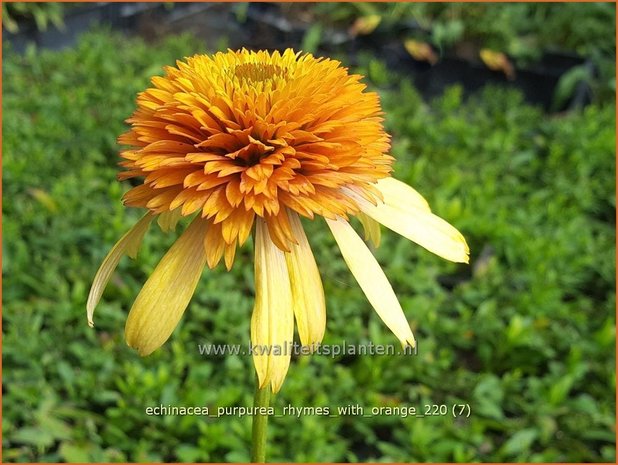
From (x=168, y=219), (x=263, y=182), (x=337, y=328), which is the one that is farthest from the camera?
(x=337, y=328)

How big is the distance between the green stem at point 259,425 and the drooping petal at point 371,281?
108mm

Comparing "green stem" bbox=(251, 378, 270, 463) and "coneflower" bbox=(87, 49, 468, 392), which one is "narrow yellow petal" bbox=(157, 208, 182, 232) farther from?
"green stem" bbox=(251, 378, 270, 463)

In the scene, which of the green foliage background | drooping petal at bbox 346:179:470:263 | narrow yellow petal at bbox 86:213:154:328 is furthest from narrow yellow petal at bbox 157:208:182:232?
the green foliage background

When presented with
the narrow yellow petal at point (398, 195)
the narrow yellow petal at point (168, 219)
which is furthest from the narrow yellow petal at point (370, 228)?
the narrow yellow petal at point (168, 219)

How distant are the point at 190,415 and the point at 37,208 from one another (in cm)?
73

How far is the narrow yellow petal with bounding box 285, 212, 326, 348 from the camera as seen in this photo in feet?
1.70

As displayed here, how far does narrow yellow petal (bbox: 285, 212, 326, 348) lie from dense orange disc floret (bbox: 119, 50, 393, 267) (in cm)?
2

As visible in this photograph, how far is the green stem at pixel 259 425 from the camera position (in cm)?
54

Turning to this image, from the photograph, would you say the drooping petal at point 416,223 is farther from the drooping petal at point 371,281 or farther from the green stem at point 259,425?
the green stem at point 259,425

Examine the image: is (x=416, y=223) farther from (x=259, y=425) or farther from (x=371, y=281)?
(x=259, y=425)

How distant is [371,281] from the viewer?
1.76 feet

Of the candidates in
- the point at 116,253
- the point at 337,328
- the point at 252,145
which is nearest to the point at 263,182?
the point at 252,145

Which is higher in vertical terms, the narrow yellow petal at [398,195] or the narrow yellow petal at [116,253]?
the narrow yellow petal at [398,195]

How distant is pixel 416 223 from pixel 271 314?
0.48 ft
